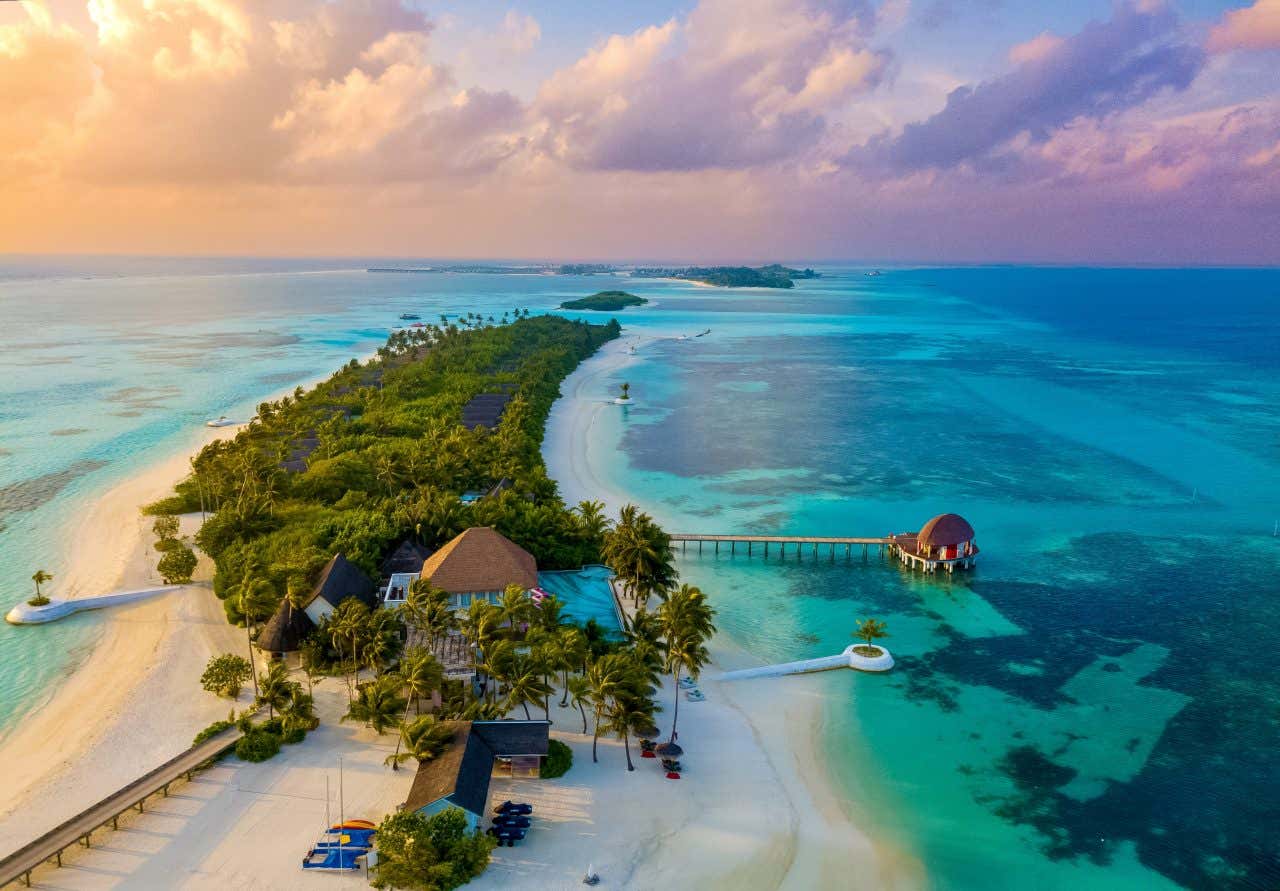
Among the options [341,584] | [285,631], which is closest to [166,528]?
[341,584]

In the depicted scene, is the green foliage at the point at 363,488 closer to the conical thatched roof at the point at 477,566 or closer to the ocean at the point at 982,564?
the conical thatched roof at the point at 477,566

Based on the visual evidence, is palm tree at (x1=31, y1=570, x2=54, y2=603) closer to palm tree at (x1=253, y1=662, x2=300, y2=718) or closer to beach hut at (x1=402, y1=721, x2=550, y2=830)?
palm tree at (x1=253, y1=662, x2=300, y2=718)

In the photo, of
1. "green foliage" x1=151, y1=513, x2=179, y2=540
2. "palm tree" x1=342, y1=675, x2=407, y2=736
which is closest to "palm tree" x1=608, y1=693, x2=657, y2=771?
"palm tree" x1=342, y1=675, x2=407, y2=736

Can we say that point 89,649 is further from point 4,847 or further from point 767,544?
point 767,544

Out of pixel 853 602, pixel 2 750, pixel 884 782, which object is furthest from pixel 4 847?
pixel 853 602

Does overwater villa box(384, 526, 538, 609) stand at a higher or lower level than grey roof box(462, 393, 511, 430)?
lower

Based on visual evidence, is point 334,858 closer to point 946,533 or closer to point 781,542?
point 781,542
